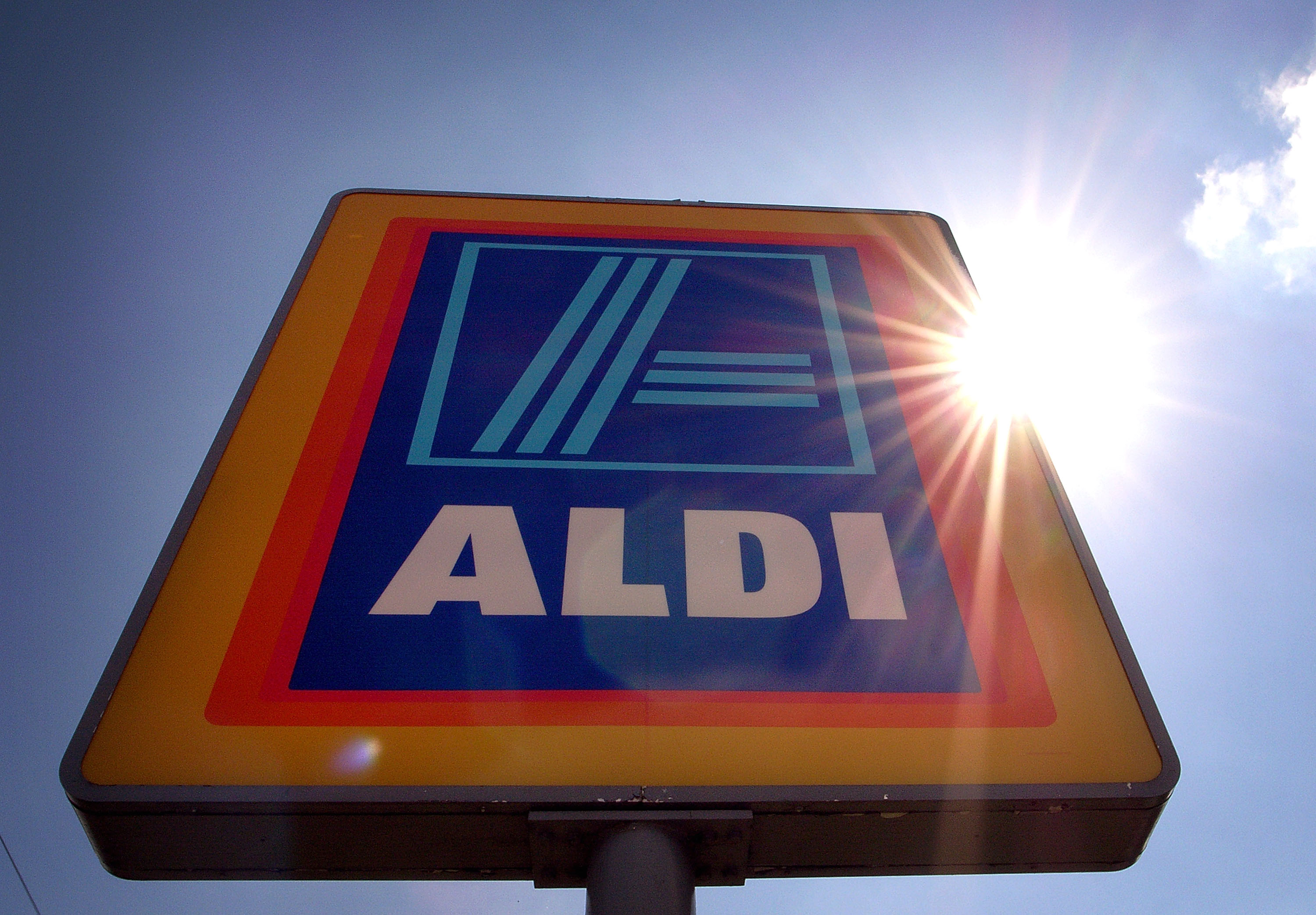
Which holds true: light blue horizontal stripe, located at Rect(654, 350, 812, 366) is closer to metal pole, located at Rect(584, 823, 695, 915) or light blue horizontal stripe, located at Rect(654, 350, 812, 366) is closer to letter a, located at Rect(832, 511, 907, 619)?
letter a, located at Rect(832, 511, 907, 619)

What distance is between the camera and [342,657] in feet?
4.78

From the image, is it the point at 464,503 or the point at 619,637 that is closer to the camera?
the point at 619,637

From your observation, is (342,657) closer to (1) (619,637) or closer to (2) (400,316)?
(1) (619,637)

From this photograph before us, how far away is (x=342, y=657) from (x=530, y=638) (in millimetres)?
321

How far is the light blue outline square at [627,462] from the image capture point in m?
1.79

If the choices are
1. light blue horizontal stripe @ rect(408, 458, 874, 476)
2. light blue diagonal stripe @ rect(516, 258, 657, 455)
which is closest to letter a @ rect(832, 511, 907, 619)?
light blue horizontal stripe @ rect(408, 458, 874, 476)

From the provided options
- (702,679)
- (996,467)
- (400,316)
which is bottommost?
(702,679)

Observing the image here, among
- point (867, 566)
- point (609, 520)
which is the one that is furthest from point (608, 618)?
point (867, 566)

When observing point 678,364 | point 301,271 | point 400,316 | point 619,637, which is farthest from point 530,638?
point 301,271

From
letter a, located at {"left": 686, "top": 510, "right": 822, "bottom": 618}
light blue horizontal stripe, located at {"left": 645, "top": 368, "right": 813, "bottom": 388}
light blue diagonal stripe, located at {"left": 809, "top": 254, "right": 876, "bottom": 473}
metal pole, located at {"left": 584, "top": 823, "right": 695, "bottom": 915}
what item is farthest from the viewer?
light blue horizontal stripe, located at {"left": 645, "top": 368, "right": 813, "bottom": 388}

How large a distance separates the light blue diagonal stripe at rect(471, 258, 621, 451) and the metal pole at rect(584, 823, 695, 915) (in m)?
0.87

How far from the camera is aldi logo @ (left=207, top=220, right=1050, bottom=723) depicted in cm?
145

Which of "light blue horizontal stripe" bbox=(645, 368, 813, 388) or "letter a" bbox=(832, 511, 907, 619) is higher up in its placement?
"light blue horizontal stripe" bbox=(645, 368, 813, 388)

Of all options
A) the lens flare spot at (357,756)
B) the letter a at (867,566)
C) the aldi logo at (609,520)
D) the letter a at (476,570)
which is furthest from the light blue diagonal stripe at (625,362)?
the lens flare spot at (357,756)
